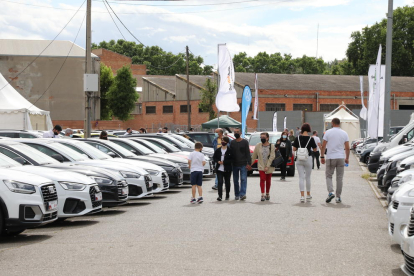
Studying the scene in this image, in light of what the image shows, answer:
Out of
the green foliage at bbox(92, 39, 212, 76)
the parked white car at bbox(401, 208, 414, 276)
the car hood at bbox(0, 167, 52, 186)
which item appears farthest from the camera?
the green foliage at bbox(92, 39, 212, 76)

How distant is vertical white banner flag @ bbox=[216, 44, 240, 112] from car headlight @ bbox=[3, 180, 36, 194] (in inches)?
777

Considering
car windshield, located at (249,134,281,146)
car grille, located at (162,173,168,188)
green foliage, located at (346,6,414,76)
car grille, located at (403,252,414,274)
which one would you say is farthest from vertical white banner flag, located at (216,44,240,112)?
green foliage, located at (346,6,414,76)

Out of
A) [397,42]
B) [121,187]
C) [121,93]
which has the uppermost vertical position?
[397,42]

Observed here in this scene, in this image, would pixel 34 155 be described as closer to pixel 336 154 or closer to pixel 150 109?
pixel 336 154

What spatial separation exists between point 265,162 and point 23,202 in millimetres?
7276

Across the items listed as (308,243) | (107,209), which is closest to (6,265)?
(308,243)

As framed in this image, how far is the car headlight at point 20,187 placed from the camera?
32.4 ft

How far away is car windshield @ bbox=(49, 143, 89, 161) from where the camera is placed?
14.4 meters

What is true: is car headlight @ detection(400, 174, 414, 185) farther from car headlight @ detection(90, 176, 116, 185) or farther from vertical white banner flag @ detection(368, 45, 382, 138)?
vertical white banner flag @ detection(368, 45, 382, 138)

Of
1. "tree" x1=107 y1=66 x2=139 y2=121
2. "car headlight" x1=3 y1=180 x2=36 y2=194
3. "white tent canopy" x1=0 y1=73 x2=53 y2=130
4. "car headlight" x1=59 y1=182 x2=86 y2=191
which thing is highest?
"tree" x1=107 y1=66 x2=139 y2=121

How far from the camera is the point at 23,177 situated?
10.2m

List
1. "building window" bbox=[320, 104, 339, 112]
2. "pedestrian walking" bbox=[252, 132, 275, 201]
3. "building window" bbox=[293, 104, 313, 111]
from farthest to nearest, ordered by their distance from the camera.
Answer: "building window" bbox=[320, 104, 339, 112], "building window" bbox=[293, 104, 313, 111], "pedestrian walking" bbox=[252, 132, 275, 201]

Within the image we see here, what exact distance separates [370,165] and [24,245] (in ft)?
51.7

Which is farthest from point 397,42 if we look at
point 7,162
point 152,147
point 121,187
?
point 7,162
